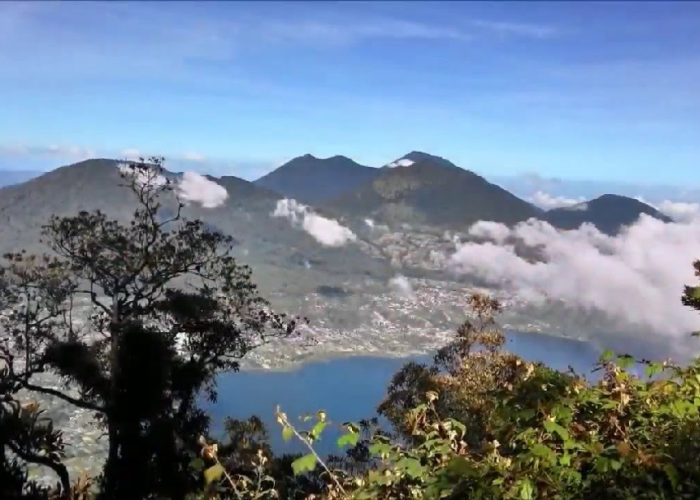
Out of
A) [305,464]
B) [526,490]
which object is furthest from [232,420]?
[526,490]

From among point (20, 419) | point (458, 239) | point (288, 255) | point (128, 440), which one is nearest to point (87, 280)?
point (128, 440)

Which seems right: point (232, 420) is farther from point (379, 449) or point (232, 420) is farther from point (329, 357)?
point (329, 357)

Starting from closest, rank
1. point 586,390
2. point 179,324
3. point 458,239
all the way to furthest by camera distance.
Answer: point 586,390 → point 179,324 → point 458,239

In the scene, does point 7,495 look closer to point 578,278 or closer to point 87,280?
point 87,280

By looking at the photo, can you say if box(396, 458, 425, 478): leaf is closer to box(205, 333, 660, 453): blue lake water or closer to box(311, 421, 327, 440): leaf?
box(311, 421, 327, 440): leaf

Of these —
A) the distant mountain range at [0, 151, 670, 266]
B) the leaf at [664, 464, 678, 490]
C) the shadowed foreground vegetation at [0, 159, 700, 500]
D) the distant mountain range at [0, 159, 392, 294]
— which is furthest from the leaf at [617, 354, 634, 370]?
the distant mountain range at [0, 159, 392, 294]

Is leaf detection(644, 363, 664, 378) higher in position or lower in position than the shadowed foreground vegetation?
higher
